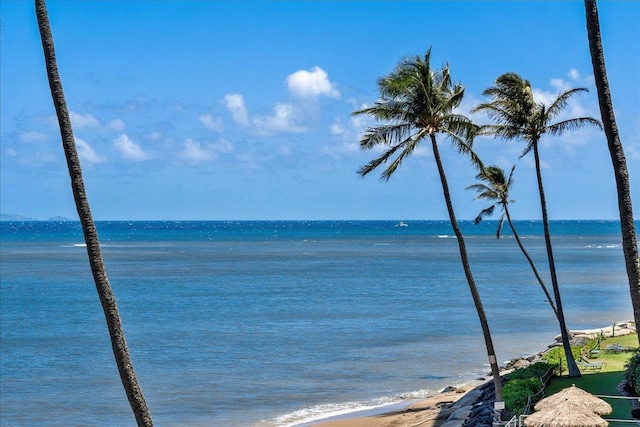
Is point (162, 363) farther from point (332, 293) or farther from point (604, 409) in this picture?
point (332, 293)

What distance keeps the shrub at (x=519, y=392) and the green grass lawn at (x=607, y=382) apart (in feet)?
2.12

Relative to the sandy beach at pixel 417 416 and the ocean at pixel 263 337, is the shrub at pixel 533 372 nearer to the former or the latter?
the sandy beach at pixel 417 416

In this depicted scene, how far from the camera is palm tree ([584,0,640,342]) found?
15.4 metres

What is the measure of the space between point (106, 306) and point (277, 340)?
36932mm

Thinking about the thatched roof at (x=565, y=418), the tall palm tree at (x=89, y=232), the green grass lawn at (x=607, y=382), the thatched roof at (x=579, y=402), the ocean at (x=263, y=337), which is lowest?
the ocean at (x=263, y=337)

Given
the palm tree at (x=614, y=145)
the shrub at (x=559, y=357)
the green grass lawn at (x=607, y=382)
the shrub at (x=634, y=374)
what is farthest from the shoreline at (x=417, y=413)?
the palm tree at (x=614, y=145)

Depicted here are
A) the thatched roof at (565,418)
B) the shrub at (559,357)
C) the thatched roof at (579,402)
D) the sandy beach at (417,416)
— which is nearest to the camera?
the thatched roof at (565,418)

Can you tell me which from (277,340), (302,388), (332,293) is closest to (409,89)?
(302,388)

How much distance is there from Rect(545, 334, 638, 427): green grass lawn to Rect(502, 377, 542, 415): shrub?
65 cm

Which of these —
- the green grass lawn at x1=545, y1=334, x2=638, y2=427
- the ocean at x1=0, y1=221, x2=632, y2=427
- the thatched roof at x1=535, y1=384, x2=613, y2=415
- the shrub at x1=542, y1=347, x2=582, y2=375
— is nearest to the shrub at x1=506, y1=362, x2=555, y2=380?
the green grass lawn at x1=545, y1=334, x2=638, y2=427

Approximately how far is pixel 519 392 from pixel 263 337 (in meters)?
28.6

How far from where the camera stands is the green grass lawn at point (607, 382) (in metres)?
21.4

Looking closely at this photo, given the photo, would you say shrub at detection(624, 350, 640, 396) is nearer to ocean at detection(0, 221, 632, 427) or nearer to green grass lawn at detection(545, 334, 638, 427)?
green grass lawn at detection(545, 334, 638, 427)

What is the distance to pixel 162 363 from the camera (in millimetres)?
41750
